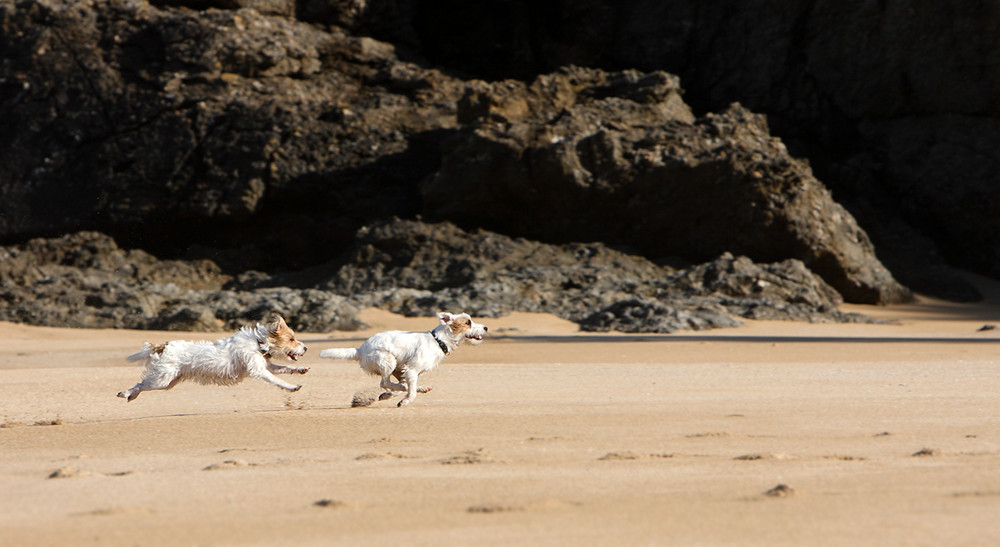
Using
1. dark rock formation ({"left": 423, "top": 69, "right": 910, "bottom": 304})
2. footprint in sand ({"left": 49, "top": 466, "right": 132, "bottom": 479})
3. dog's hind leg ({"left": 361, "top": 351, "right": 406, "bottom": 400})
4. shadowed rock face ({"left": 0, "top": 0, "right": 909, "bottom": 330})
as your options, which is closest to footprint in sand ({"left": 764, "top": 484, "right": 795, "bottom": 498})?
footprint in sand ({"left": 49, "top": 466, "right": 132, "bottom": 479})

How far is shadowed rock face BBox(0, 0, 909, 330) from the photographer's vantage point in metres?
18.8

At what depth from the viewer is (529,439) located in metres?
5.58

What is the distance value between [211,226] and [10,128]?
15.5ft

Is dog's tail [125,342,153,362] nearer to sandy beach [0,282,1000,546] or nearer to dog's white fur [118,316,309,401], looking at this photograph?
dog's white fur [118,316,309,401]

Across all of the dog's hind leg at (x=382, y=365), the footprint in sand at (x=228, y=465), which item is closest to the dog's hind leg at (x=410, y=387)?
the dog's hind leg at (x=382, y=365)

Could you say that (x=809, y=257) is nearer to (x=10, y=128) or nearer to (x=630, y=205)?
(x=630, y=205)

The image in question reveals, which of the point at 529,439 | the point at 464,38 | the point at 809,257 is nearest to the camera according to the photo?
the point at 529,439

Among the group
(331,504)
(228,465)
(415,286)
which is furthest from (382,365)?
(415,286)

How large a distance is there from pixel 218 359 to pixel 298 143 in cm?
1430

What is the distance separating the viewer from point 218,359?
6.80 m

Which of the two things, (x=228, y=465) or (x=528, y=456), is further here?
(x=528, y=456)

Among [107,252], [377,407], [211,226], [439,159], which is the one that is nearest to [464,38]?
[439,159]

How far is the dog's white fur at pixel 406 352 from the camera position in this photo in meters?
7.00

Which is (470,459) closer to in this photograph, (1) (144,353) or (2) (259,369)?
(2) (259,369)
